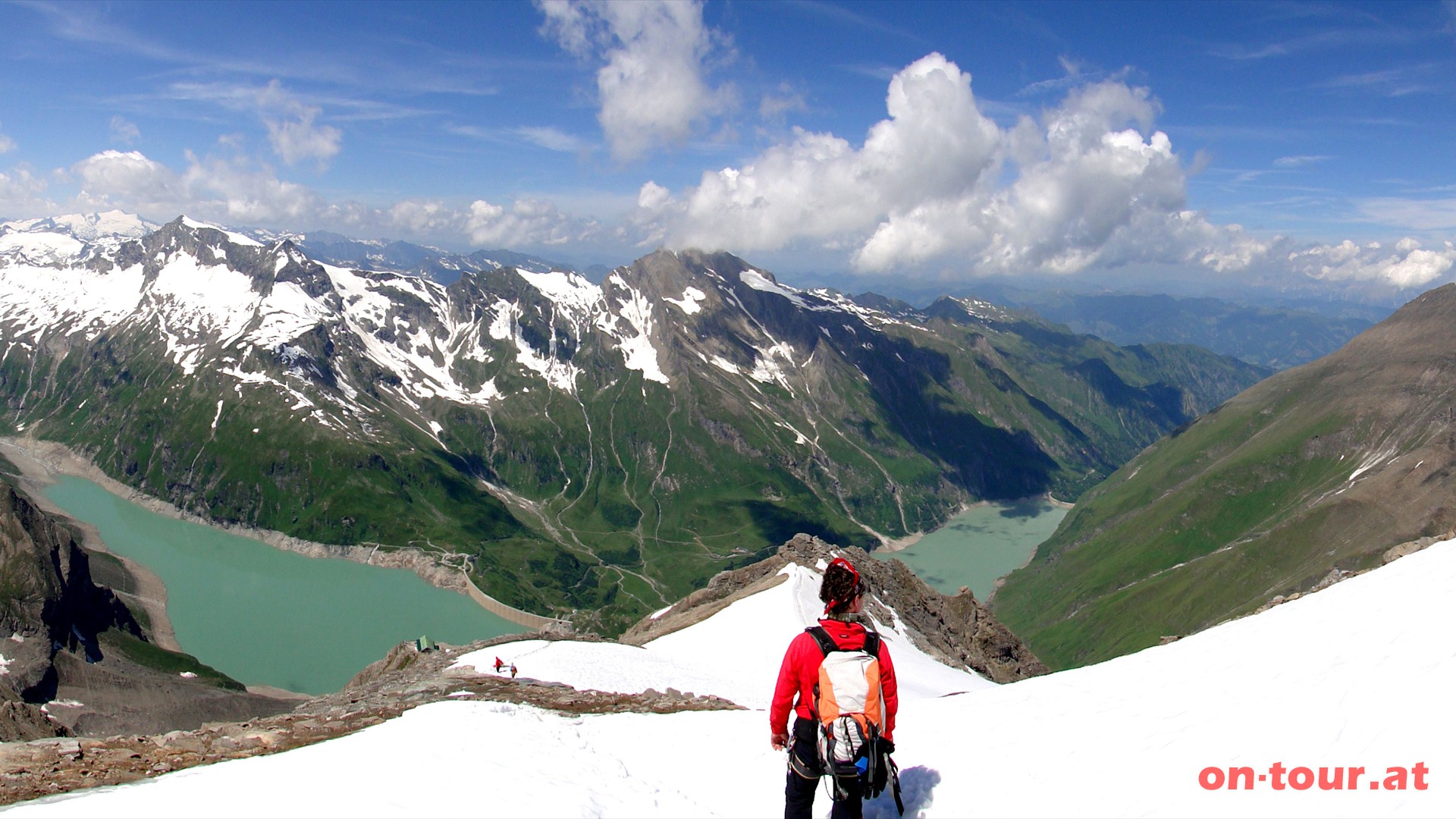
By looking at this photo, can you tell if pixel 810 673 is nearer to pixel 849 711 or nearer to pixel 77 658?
pixel 849 711

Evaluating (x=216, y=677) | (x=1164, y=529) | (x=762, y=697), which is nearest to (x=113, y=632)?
(x=216, y=677)

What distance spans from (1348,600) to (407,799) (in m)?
19.4

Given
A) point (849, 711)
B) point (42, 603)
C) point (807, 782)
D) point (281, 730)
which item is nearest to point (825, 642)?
point (849, 711)

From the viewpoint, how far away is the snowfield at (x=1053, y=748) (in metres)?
9.12

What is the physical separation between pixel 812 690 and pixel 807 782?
125 centimetres

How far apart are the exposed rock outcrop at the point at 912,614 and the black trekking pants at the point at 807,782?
122 feet

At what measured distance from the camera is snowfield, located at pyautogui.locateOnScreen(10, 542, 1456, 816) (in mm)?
9125

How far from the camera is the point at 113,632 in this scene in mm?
113875

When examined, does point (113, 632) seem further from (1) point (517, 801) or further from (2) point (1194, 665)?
(2) point (1194, 665)

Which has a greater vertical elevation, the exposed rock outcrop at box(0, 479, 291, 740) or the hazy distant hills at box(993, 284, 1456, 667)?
the hazy distant hills at box(993, 284, 1456, 667)
